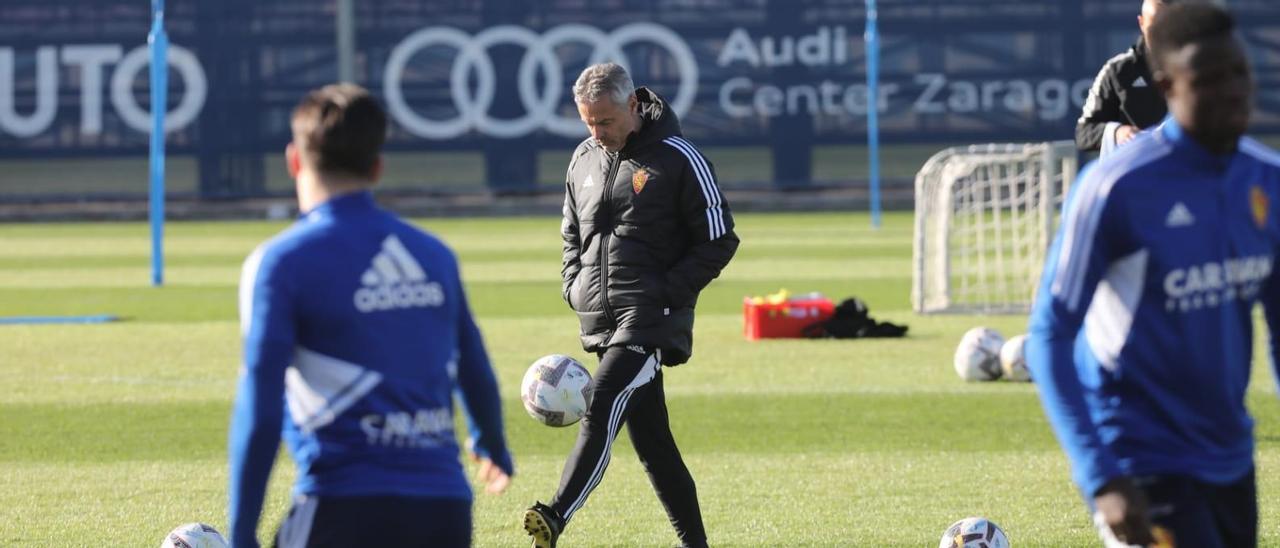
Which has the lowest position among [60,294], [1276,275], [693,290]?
[60,294]

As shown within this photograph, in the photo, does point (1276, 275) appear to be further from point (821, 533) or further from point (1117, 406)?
point (821, 533)

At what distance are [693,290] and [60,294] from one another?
15.6 meters

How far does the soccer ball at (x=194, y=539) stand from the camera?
21.2ft

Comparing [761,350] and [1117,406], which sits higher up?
[1117,406]

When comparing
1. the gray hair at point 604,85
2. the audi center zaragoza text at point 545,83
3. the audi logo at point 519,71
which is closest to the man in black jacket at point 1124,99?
the gray hair at point 604,85

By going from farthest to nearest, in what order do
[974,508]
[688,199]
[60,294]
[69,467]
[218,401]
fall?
[60,294]
[218,401]
[69,467]
[974,508]
[688,199]

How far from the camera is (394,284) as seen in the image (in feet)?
12.6

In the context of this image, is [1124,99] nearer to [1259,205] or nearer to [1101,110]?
[1101,110]

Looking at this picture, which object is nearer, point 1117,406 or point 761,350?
point 1117,406

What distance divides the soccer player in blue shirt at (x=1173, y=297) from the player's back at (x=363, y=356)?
4.09 ft

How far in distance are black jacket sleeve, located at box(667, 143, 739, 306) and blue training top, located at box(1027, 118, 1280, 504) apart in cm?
291

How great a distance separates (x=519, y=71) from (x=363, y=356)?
35.5 m

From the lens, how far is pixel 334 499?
3.83 meters

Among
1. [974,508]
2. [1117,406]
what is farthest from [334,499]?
[974,508]
